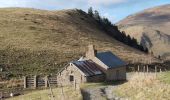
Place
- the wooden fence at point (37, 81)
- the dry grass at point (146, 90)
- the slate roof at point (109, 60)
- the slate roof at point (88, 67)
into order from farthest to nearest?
1. the slate roof at point (109, 60)
2. the wooden fence at point (37, 81)
3. the slate roof at point (88, 67)
4. the dry grass at point (146, 90)

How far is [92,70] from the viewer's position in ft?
239

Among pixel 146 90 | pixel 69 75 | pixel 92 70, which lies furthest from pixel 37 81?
pixel 146 90

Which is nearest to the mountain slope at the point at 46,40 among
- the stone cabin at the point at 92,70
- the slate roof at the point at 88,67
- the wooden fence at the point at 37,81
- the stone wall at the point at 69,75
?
the wooden fence at the point at 37,81

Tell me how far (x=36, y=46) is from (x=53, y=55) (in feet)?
33.7

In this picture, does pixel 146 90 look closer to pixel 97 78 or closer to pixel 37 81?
pixel 97 78

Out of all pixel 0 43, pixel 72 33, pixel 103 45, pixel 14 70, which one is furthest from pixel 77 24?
pixel 14 70

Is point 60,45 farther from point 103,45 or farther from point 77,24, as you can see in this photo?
point 77,24

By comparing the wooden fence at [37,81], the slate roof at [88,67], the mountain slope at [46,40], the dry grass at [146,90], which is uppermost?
the mountain slope at [46,40]

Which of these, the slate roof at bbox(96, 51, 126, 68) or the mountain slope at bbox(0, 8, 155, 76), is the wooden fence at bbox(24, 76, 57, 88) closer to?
the slate roof at bbox(96, 51, 126, 68)

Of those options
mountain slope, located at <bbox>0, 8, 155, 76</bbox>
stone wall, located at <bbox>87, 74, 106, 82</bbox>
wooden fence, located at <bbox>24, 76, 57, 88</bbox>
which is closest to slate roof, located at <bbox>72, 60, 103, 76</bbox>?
stone wall, located at <bbox>87, 74, 106, 82</bbox>

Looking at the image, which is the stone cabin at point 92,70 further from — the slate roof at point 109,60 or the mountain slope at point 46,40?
the mountain slope at point 46,40

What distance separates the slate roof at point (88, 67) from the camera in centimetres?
7123

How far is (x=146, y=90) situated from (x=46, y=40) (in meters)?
83.0

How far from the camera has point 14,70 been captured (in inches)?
3433
